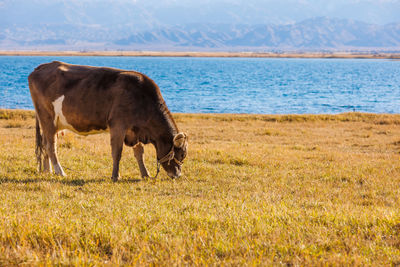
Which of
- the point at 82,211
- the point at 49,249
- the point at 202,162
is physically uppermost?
the point at 49,249

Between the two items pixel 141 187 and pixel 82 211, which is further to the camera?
pixel 141 187

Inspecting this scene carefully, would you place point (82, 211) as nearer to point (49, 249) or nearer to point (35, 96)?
point (49, 249)

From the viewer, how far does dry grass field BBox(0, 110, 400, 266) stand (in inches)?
195

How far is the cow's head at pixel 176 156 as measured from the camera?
10.0 m

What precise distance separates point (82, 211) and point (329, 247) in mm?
3882

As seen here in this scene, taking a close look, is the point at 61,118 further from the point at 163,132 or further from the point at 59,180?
the point at 163,132

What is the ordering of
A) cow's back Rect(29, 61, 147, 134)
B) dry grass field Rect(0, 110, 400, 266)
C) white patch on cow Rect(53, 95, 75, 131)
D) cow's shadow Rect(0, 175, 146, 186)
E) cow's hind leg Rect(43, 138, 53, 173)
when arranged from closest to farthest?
dry grass field Rect(0, 110, 400, 266) < cow's shadow Rect(0, 175, 146, 186) < cow's back Rect(29, 61, 147, 134) < white patch on cow Rect(53, 95, 75, 131) < cow's hind leg Rect(43, 138, 53, 173)

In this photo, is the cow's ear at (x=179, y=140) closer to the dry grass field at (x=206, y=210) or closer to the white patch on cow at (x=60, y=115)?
the dry grass field at (x=206, y=210)

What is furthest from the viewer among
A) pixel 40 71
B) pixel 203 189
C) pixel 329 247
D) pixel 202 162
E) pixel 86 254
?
pixel 202 162

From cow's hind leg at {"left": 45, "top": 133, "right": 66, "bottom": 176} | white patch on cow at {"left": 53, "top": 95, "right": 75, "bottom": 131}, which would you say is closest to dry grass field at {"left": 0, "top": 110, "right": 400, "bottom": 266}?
cow's hind leg at {"left": 45, "top": 133, "right": 66, "bottom": 176}

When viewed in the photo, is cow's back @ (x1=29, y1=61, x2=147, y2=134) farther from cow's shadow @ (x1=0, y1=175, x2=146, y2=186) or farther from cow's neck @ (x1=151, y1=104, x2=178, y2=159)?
cow's shadow @ (x1=0, y1=175, x2=146, y2=186)

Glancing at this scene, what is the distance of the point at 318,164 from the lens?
1329 centimetres

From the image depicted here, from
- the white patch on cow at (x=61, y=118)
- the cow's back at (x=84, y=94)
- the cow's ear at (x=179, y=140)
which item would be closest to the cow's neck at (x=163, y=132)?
the cow's ear at (x=179, y=140)

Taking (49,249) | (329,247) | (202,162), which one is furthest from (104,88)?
(329,247)
